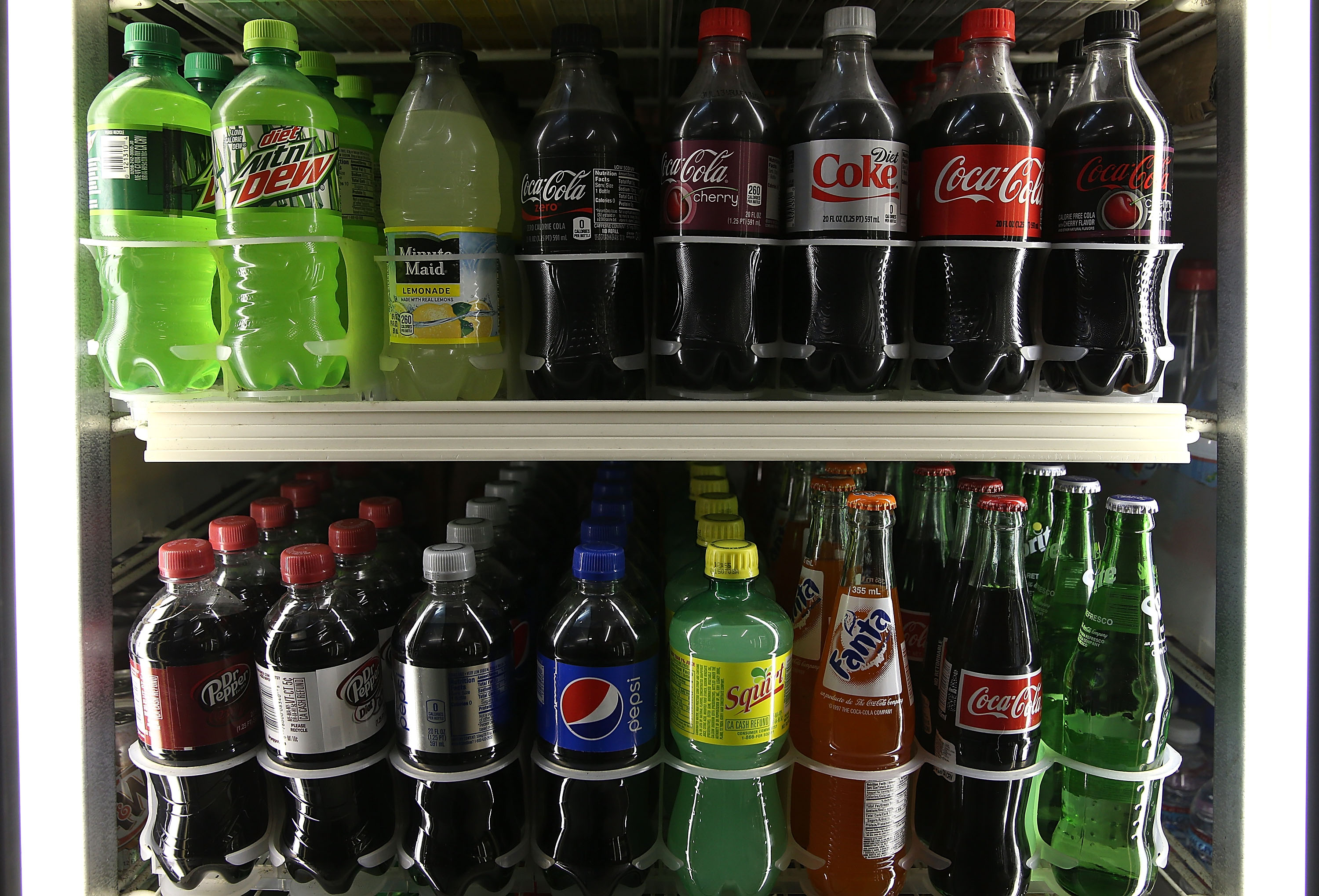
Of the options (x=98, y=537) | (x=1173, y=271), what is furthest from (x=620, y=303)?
(x=1173, y=271)

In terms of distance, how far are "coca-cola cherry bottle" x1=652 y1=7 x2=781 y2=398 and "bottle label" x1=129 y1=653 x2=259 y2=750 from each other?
69 centimetres

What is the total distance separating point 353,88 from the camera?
1.13 meters

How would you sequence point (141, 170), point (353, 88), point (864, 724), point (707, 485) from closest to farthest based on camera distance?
1. point (141, 170)
2. point (864, 724)
3. point (353, 88)
4. point (707, 485)

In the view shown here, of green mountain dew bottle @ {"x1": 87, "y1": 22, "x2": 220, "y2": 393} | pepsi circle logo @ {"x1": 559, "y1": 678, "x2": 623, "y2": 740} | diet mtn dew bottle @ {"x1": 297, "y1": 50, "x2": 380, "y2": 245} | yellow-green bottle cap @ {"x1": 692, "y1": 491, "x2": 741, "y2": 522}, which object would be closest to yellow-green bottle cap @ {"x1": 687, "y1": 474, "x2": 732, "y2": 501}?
yellow-green bottle cap @ {"x1": 692, "y1": 491, "x2": 741, "y2": 522}

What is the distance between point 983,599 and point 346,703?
85cm

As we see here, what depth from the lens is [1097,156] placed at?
2.92 ft

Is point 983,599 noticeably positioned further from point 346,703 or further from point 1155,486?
point 346,703

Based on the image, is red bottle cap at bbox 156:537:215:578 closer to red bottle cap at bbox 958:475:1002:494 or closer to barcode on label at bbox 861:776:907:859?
barcode on label at bbox 861:776:907:859

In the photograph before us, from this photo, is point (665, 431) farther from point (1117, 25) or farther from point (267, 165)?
point (1117, 25)

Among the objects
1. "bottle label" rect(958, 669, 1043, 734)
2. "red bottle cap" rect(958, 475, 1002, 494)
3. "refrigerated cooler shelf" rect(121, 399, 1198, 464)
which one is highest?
"refrigerated cooler shelf" rect(121, 399, 1198, 464)

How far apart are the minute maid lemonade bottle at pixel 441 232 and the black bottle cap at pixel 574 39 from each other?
0.45 ft

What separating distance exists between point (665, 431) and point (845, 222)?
13.2 inches

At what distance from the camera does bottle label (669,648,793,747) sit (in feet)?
3.03

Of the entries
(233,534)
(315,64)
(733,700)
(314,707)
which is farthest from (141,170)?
(733,700)
